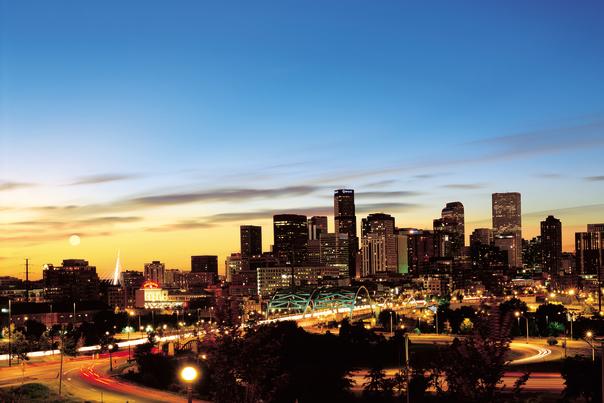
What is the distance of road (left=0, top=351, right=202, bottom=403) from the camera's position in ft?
158

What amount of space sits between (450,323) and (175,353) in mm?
46637

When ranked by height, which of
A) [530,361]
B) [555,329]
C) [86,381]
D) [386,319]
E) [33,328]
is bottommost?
[386,319]

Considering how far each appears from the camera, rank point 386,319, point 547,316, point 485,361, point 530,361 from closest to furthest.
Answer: point 485,361
point 530,361
point 547,316
point 386,319

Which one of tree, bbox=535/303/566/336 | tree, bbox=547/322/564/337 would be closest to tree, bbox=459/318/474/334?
tree, bbox=535/303/566/336

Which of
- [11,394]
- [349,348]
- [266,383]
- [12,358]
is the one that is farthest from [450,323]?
[266,383]

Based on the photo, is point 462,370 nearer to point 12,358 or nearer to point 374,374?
point 374,374

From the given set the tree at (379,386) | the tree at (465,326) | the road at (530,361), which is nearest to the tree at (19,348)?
the road at (530,361)

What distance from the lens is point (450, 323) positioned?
10700 centimetres

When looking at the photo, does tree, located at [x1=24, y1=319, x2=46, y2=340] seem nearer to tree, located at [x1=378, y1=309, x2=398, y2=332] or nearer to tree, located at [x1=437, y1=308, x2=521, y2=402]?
tree, located at [x1=378, y1=309, x2=398, y2=332]

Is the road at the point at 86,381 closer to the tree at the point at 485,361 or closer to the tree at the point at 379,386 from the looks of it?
the tree at the point at 379,386

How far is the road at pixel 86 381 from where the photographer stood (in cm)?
4806

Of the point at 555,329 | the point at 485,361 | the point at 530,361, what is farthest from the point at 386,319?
the point at 485,361

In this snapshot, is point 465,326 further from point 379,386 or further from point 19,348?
point 379,386

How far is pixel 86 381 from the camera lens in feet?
189
